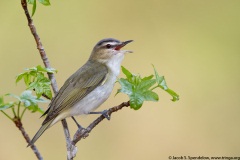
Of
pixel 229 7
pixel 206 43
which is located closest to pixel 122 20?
pixel 206 43

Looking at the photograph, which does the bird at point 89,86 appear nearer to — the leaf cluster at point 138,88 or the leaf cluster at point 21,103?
the leaf cluster at point 21,103

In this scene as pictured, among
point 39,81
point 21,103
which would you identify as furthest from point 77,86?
point 21,103

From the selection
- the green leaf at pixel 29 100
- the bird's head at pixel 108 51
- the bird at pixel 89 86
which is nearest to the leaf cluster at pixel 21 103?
the green leaf at pixel 29 100

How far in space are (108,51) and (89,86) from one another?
49cm

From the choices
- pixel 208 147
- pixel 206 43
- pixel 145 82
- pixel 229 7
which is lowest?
pixel 145 82

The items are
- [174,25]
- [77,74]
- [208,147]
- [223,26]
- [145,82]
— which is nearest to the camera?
[145,82]

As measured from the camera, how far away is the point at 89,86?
409cm

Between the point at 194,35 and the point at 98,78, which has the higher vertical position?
the point at 194,35

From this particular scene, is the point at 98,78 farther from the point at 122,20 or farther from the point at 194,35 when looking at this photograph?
the point at 194,35

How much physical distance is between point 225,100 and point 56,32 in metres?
2.81

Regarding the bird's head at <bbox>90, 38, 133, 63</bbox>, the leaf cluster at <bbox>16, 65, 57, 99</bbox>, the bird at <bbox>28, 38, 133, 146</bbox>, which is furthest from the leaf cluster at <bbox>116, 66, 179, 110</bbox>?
the bird's head at <bbox>90, 38, 133, 63</bbox>

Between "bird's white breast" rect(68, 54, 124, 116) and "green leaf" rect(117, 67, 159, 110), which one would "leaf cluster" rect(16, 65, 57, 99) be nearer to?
"green leaf" rect(117, 67, 159, 110)

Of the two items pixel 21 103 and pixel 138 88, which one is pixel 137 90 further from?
pixel 21 103

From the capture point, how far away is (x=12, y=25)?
7.50 metres
